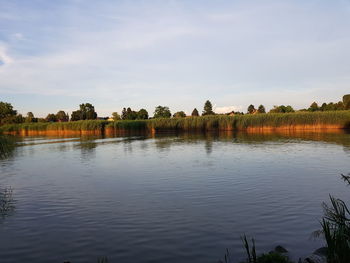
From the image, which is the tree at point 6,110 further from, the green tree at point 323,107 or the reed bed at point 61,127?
A: the green tree at point 323,107

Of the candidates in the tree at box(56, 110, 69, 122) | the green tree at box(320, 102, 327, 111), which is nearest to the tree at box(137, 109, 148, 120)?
the tree at box(56, 110, 69, 122)

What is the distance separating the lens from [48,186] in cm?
1670

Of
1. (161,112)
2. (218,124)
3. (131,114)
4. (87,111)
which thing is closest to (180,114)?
(161,112)

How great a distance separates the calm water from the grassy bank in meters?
31.8

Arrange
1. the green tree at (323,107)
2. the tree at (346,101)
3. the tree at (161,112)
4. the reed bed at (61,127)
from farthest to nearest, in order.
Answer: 1. the tree at (161,112)
2. the green tree at (323,107)
3. the tree at (346,101)
4. the reed bed at (61,127)

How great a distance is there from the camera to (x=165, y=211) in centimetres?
1127

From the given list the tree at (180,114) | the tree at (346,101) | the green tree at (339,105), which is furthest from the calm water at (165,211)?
the tree at (180,114)

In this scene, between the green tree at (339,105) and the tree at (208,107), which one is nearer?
the green tree at (339,105)

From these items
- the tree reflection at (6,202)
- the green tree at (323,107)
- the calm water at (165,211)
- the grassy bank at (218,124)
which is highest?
the green tree at (323,107)

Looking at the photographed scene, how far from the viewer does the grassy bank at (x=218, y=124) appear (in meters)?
57.9

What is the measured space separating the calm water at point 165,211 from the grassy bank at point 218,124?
3178cm

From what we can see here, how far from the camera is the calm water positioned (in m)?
8.09

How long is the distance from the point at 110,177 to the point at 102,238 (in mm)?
10209

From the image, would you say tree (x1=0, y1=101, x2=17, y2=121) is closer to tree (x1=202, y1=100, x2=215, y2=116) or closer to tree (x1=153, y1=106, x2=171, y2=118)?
tree (x1=153, y1=106, x2=171, y2=118)
